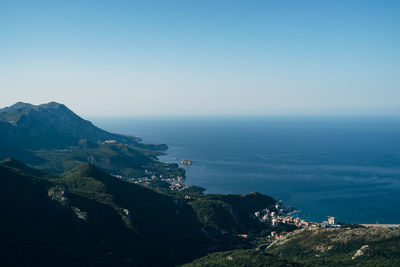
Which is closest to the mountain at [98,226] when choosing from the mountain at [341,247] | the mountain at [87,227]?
the mountain at [87,227]

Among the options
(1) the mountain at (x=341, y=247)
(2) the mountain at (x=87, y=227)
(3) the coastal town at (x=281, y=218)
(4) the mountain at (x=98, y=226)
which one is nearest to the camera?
(2) the mountain at (x=87, y=227)

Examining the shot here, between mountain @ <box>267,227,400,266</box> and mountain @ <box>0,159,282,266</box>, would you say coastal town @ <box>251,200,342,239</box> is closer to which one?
mountain @ <box>0,159,282,266</box>

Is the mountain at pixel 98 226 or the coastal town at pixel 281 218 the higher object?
the mountain at pixel 98 226

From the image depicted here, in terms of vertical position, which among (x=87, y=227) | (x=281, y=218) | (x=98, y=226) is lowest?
(x=281, y=218)

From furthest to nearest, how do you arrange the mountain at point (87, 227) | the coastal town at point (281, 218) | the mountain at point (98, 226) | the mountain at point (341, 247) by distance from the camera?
1. the coastal town at point (281, 218)
2. the mountain at point (341, 247)
3. the mountain at point (98, 226)
4. the mountain at point (87, 227)

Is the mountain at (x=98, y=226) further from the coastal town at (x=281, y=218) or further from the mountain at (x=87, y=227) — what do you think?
the coastal town at (x=281, y=218)

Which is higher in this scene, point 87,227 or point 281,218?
point 87,227

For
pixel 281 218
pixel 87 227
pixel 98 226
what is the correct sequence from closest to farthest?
pixel 87 227
pixel 98 226
pixel 281 218

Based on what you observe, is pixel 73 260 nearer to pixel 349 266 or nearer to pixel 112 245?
pixel 112 245

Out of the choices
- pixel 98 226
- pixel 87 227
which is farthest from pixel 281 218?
pixel 87 227

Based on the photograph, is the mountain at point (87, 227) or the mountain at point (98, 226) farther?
the mountain at point (98, 226)

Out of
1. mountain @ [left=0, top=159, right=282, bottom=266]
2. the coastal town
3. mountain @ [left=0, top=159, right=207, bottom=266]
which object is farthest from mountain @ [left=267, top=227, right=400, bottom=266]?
mountain @ [left=0, top=159, right=207, bottom=266]

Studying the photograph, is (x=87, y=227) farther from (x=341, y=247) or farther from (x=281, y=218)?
(x=281, y=218)
